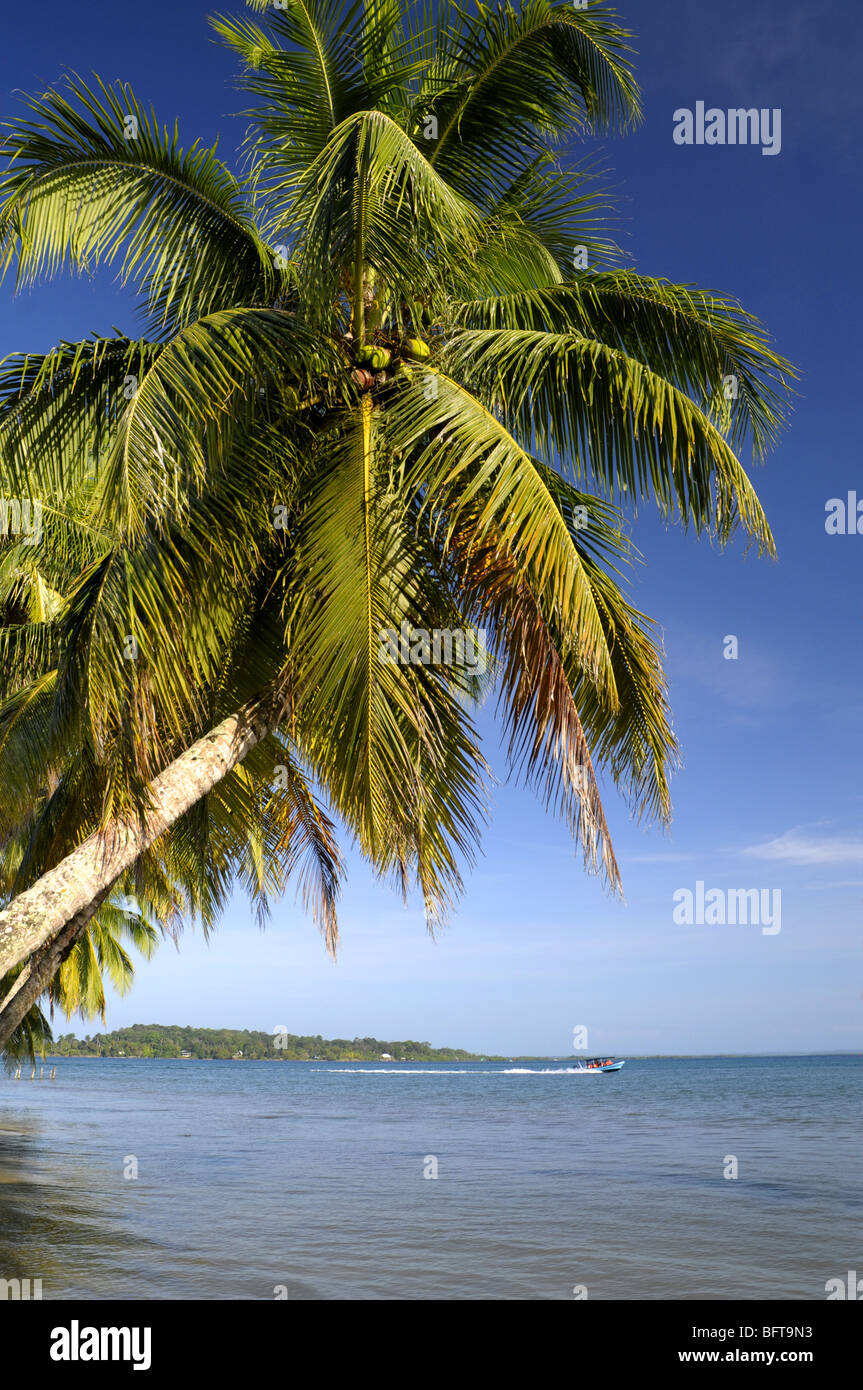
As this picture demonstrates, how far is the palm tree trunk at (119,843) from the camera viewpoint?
539cm

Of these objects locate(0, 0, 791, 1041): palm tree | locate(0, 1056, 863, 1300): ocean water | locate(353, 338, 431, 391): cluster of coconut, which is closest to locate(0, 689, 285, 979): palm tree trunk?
locate(0, 0, 791, 1041): palm tree

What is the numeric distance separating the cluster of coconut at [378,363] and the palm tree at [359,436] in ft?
0.09

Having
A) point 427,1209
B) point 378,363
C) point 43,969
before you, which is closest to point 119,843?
point 43,969

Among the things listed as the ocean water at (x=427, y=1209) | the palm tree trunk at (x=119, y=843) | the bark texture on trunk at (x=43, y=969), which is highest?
the palm tree trunk at (x=119, y=843)

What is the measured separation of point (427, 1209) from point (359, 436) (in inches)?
519

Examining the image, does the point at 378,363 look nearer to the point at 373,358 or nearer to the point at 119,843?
the point at 373,358

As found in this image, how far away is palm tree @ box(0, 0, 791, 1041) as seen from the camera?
20.5ft

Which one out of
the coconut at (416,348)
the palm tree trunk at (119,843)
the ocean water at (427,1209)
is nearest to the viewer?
the palm tree trunk at (119,843)

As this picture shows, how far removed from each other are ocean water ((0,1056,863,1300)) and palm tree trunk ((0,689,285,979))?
608 cm

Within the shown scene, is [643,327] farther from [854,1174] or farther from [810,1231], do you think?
[854,1174]

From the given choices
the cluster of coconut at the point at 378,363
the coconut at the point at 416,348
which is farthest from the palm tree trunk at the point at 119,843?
the coconut at the point at 416,348

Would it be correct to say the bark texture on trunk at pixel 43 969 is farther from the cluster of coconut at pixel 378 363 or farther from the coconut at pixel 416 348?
the coconut at pixel 416 348

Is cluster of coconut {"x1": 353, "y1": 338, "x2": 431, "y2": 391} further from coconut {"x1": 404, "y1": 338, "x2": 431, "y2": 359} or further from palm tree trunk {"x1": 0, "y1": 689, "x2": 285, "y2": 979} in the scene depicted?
palm tree trunk {"x1": 0, "y1": 689, "x2": 285, "y2": 979}

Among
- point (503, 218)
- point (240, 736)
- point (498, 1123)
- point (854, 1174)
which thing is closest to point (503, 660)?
point (240, 736)
